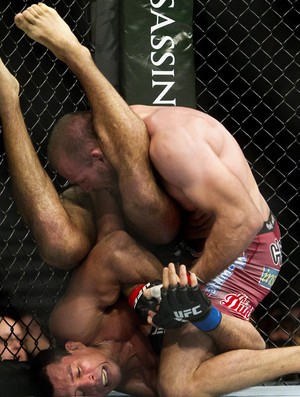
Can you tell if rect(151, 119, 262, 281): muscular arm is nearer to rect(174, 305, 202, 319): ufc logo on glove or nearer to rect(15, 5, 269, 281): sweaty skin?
rect(15, 5, 269, 281): sweaty skin

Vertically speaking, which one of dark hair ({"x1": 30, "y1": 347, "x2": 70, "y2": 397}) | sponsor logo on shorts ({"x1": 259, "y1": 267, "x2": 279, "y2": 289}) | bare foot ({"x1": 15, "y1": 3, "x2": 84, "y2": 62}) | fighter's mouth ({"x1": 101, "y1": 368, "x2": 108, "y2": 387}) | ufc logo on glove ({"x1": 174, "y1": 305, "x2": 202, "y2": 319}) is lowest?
dark hair ({"x1": 30, "y1": 347, "x2": 70, "y2": 397})

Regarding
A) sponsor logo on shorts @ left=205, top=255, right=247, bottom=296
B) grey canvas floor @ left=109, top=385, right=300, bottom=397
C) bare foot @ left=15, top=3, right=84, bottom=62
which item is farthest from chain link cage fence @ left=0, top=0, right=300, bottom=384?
bare foot @ left=15, top=3, right=84, bottom=62

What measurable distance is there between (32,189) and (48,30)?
38cm

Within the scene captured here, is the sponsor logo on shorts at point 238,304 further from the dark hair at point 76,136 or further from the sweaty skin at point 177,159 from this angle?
the dark hair at point 76,136

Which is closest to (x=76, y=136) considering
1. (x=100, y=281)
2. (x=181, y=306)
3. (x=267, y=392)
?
(x=100, y=281)

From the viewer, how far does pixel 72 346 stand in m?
2.21

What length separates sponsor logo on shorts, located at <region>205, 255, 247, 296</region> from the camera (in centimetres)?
223

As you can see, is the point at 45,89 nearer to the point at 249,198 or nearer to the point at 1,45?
the point at 1,45

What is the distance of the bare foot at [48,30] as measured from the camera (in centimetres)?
207

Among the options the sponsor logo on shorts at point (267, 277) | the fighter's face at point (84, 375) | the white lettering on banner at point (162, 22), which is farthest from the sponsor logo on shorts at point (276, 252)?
the white lettering on banner at point (162, 22)

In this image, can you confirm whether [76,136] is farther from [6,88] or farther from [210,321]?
[210,321]

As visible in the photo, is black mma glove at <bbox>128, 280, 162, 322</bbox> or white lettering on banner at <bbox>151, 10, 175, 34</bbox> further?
white lettering on banner at <bbox>151, 10, 175, 34</bbox>

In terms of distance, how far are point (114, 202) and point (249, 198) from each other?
0.34 meters

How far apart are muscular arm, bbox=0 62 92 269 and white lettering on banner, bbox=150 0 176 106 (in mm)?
852
